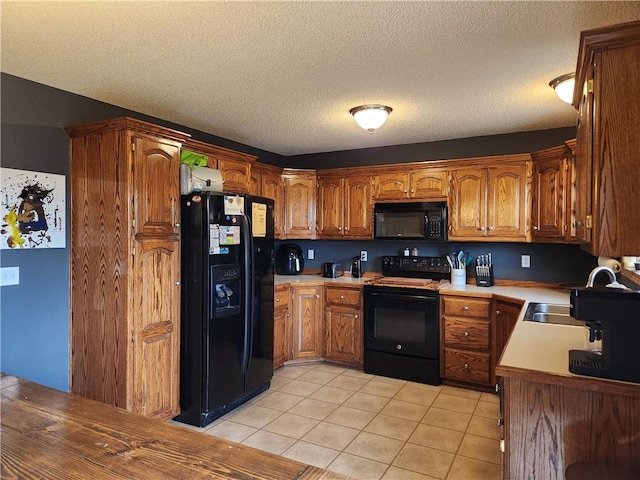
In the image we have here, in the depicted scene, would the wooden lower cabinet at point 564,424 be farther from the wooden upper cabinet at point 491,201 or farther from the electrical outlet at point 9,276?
the electrical outlet at point 9,276

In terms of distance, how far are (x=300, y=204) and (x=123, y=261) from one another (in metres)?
2.37

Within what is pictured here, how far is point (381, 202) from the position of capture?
14.1 feet

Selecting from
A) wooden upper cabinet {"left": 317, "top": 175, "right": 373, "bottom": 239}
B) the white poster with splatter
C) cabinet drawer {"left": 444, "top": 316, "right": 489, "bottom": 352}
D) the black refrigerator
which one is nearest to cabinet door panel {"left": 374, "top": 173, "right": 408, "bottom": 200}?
wooden upper cabinet {"left": 317, "top": 175, "right": 373, "bottom": 239}

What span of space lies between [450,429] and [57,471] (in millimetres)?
2610

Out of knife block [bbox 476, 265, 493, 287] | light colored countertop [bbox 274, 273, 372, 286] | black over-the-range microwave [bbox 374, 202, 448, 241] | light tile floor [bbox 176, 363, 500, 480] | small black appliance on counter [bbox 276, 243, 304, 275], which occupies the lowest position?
light tile floor [bbox 176, 363, 500, 480]

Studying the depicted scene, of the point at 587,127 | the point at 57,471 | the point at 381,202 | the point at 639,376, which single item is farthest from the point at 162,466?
the point at 381,202

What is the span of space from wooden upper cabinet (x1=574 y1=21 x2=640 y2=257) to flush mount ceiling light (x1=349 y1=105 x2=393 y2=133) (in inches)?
64.2

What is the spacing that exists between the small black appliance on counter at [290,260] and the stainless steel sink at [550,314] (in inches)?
100.0

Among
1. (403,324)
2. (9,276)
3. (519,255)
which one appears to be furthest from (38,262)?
(519,255)

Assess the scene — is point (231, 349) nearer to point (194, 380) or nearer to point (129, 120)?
point (194, 380)

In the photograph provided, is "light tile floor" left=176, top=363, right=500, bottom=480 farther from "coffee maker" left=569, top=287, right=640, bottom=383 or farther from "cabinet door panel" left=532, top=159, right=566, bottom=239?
"cabinet door panel" left=532, top=159, right=566, bottom=239

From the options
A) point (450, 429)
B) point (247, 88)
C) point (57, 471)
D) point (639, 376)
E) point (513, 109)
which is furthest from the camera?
point (513, 109)

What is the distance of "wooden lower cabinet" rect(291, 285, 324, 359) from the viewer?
4.28 meters

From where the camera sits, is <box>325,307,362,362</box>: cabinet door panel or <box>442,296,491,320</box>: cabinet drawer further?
<box>325,307,362,362</box>: cabinet door panel
